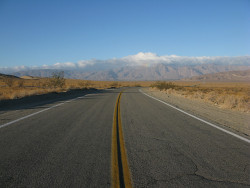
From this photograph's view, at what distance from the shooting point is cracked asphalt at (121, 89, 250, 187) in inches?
140

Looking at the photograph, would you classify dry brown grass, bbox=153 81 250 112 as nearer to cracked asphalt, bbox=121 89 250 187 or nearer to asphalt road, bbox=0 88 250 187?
asphalt road, bbox=0 88 250 187

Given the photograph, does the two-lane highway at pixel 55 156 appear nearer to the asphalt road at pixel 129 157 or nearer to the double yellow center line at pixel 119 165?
the asphalt road at pixel 129 157

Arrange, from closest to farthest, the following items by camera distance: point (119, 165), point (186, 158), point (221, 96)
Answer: point (119, 165)
point (186, 158)
point (221, 96)

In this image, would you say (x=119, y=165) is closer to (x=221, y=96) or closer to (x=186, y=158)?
(x=186, y=158)

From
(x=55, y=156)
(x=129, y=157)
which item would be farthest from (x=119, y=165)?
(x=55, y=156)

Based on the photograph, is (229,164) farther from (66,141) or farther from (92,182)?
(66,141)

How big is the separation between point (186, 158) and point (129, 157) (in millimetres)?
1177

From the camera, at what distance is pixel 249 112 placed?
38.9 feet

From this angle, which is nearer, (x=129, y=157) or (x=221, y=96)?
(x=129, y=157)

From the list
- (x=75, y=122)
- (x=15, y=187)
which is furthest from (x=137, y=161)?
(x=75, y=122)

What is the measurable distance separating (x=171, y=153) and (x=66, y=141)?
266 cm

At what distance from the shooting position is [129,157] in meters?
4.54

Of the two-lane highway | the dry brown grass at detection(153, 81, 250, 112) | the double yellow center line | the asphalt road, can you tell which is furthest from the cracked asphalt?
the dry brown grass at detection(153, 81, 250, 112)

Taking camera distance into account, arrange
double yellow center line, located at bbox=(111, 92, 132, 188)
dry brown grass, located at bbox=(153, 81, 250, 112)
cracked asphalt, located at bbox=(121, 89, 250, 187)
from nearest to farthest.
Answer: double yellow center line, located at bbox=(111, 92, 132, 188) < cracked asphalt, located at bbox=(121, 89, 250, 187) < dry brown grass, located at bbox=(153, 81, 250, 112)
